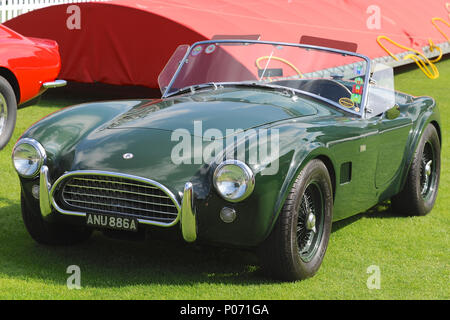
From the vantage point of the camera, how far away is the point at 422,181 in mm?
6496

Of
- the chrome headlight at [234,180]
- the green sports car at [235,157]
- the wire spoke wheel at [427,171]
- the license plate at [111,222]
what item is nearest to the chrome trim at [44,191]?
the green sports car at [235,157]

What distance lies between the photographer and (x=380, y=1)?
60.2 ft

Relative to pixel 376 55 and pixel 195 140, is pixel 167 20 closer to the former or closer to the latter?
pixel 376 55

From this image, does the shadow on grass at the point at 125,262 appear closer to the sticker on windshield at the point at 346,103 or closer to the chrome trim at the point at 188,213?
the chrome trim at the point at 188,213

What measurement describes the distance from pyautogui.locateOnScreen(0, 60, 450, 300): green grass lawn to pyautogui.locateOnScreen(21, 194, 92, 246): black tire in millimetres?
57

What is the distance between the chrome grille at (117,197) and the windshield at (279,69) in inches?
65.9

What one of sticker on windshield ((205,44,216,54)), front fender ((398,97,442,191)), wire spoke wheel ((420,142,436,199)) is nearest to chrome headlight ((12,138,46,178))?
sticker on windshield ((205,44,216,54))

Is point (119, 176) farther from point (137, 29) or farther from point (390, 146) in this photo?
point (137, 29)

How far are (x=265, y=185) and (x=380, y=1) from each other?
1504cm

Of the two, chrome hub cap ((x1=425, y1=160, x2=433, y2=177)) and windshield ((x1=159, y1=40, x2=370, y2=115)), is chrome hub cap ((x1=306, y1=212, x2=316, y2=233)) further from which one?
chrome hub cap ((x1=425, y1=160, x2=433, y2=177))

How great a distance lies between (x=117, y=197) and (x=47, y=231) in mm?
848

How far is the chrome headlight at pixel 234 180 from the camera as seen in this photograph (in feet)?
13.7

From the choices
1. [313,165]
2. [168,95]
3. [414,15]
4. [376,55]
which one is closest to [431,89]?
[376,55]

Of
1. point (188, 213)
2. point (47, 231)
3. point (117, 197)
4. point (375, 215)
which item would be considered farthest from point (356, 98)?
point (47, 231)
